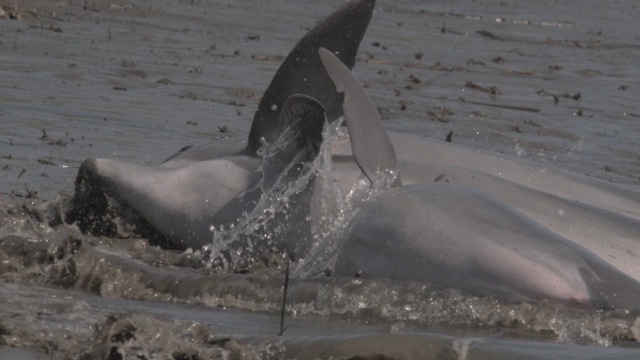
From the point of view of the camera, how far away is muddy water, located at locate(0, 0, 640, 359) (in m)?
5.64

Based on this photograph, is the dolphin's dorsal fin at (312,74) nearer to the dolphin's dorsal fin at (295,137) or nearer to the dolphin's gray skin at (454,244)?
the dolphin's dorsal fin at (295,137)

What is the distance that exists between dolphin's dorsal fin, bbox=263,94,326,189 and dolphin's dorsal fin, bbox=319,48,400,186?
0.80ft

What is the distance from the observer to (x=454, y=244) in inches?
266

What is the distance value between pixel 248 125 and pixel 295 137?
3.72 m

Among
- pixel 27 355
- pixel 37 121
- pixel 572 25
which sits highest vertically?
pixel 572 25

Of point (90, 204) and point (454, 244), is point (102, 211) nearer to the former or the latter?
point (90, 204)

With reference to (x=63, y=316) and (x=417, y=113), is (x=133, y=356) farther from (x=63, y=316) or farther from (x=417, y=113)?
(x=417, y=113)

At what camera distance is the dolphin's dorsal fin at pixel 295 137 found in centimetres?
775

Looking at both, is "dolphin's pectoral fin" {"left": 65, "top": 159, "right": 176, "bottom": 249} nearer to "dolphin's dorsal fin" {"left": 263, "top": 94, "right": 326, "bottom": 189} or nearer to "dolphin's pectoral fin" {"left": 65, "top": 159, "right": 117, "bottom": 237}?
"dolphin's pectoral fin" {"left": 65, "top": 159, "right": 117, "bottom": 237}

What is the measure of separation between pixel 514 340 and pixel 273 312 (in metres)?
1.15

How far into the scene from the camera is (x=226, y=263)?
7.63m

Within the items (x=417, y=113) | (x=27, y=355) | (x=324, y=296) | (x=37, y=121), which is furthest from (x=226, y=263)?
(x=417, y=113)

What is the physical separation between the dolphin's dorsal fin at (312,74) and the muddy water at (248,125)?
0.88m

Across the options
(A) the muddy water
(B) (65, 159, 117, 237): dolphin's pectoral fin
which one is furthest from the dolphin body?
(A) the muddy water
